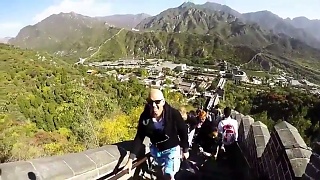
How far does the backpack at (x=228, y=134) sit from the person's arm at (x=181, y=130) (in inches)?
105

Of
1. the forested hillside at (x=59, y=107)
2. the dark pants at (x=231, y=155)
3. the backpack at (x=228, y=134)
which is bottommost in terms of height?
the forested hillside at (x=59, y=107)

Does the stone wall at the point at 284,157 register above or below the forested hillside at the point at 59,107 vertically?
above

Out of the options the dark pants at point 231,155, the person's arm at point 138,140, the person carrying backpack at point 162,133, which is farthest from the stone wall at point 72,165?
the dark pants at point 231,155

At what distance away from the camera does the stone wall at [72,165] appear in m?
2.83

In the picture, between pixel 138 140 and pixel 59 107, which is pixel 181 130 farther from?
pixel 59 107

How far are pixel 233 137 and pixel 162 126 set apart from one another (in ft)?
10.2

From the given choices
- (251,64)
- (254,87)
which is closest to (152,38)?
(251,64)

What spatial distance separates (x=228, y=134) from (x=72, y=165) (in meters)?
3.49

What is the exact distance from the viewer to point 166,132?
359 cm

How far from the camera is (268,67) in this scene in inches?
5153

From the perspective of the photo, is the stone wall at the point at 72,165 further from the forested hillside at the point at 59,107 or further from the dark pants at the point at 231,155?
the forested hillside at the point at 59,107

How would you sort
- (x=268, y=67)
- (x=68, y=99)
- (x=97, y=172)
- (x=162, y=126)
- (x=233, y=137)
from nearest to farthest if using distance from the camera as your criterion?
(x=162, y=126) → (x=97, y=172) → (x=233, y=137) → (x=68, y=99) → (x=268, y=67)

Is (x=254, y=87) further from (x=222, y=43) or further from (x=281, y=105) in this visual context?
(x=222, y=43)

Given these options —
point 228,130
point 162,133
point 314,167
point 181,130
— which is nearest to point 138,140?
point 162,133
